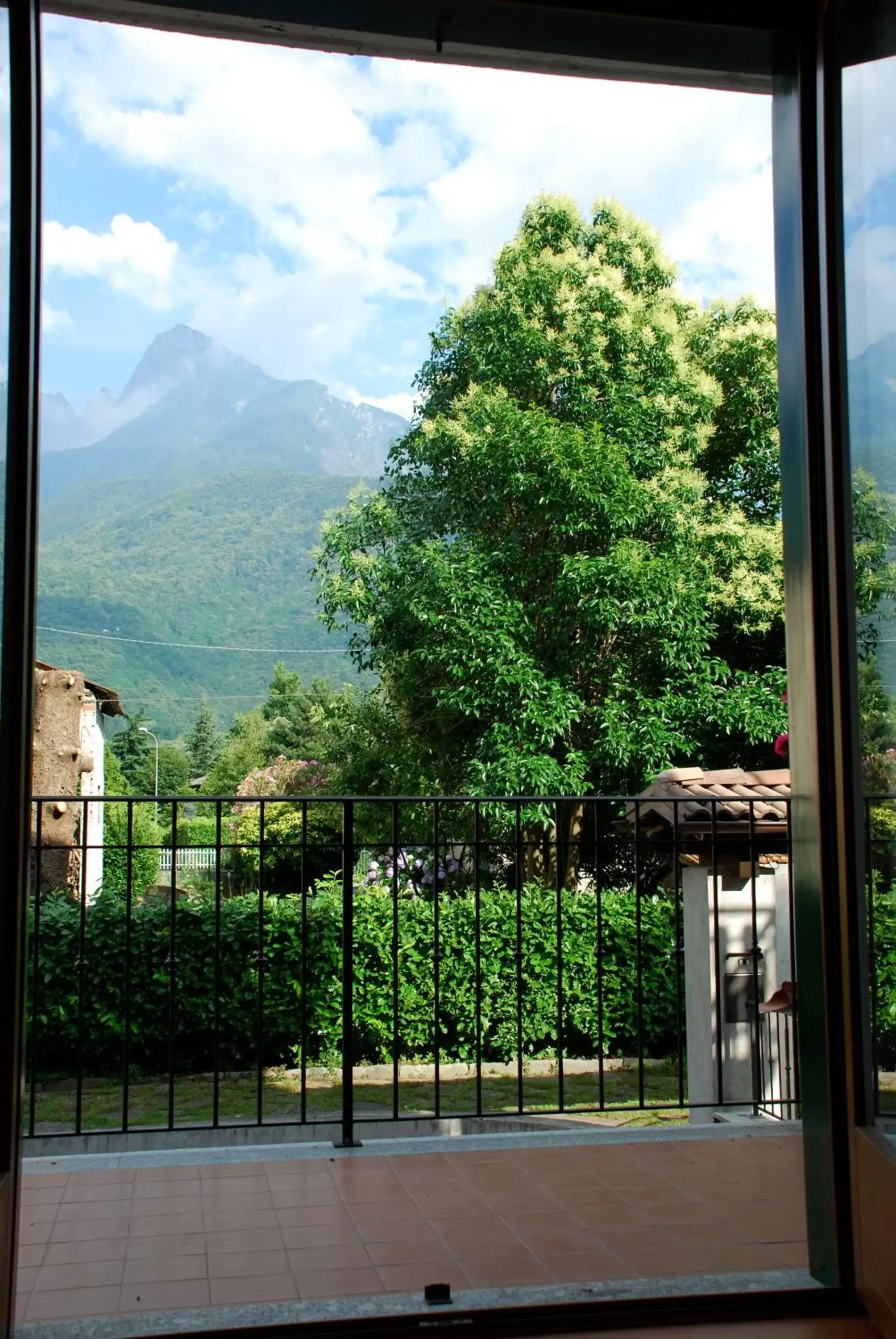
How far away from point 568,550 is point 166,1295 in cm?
899

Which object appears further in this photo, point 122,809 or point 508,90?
point 508,90

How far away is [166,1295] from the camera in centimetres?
193

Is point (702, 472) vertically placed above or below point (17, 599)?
above

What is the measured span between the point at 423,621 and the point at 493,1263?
28.0 feet

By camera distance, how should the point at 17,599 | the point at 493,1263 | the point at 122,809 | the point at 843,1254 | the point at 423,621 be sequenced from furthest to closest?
1. the point at 122,809
2. the point at 423,621
3. the point at 493,1263
4. the point at 843,1254
5. the point at 17,599

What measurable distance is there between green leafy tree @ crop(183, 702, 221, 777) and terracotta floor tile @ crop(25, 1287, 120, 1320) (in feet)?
92.8

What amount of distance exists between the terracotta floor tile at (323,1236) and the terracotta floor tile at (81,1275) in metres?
0.32

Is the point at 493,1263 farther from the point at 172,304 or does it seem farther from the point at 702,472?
the point at 172,304

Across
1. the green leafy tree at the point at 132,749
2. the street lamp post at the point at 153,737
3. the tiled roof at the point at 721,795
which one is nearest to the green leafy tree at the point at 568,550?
the tiled roof at the point at 721,795

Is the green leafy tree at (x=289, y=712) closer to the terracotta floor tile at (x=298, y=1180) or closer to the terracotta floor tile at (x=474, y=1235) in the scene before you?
the terracotta floor tile at (x=298, y=1180)

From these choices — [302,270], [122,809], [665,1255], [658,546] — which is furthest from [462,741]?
[302,270]

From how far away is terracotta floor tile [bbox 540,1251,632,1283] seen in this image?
2.00 metres

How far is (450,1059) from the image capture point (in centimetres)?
731

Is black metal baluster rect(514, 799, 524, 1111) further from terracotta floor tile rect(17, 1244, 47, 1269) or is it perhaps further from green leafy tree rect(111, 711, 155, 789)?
green leafy tree rect(111, 711, 155, 789)
